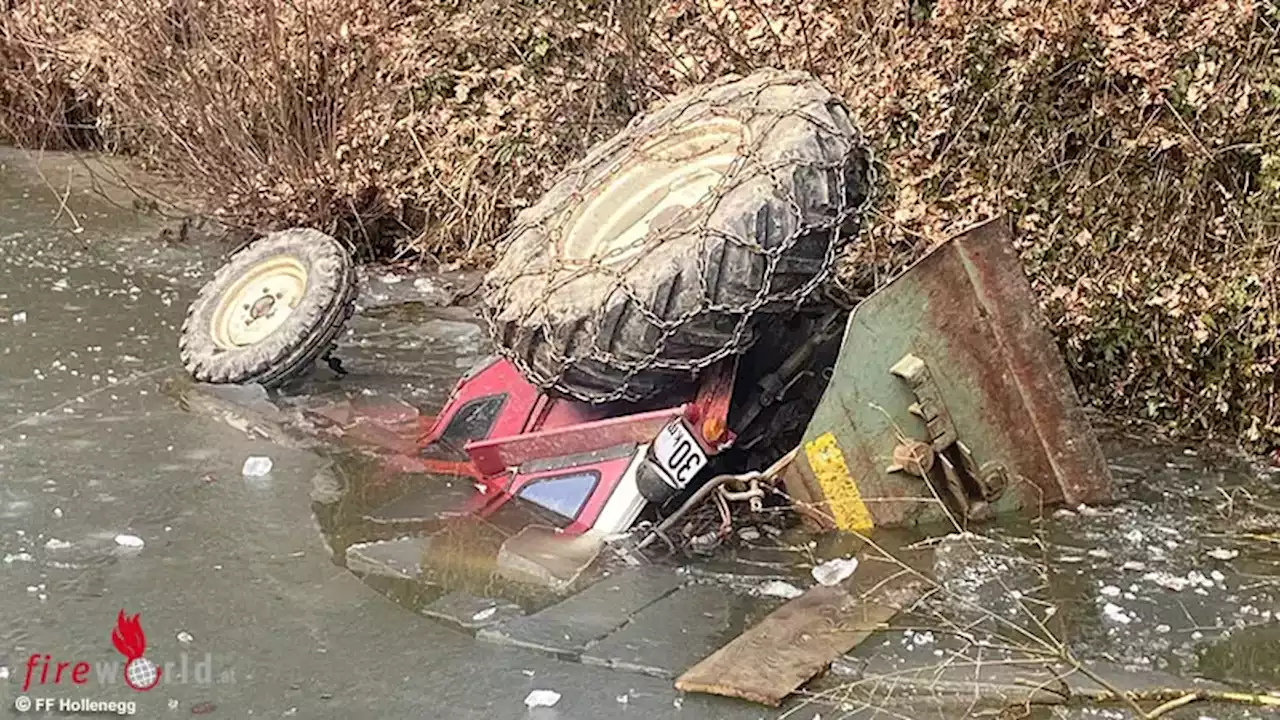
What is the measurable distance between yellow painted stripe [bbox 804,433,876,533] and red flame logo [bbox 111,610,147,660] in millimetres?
2089

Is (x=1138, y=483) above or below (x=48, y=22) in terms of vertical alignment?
below

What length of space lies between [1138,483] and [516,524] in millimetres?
2275

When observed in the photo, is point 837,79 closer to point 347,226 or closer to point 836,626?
point 347,226

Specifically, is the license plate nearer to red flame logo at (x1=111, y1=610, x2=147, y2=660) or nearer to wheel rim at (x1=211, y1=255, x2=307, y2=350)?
red flame logo at (x1=111, y1=610, x2=147, y2=660)

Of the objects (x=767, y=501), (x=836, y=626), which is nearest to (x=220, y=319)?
(x=767, y=501)

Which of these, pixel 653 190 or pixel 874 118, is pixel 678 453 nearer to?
pixel 653 190

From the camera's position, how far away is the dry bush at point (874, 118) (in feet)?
19.8

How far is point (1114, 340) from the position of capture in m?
6.25

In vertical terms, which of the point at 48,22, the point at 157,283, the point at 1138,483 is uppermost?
the point at 48,22

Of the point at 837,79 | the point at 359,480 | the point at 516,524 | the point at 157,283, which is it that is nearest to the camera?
the point at 516,524

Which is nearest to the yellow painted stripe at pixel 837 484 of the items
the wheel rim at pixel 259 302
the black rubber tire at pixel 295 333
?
the black rubber tire at pixel 295 333

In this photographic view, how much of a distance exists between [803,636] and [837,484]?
2.79ft

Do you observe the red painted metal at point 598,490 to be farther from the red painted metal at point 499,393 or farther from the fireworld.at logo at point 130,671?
the fireworld.at logo at point 130,671

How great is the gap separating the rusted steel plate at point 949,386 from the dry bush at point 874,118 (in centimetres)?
146
